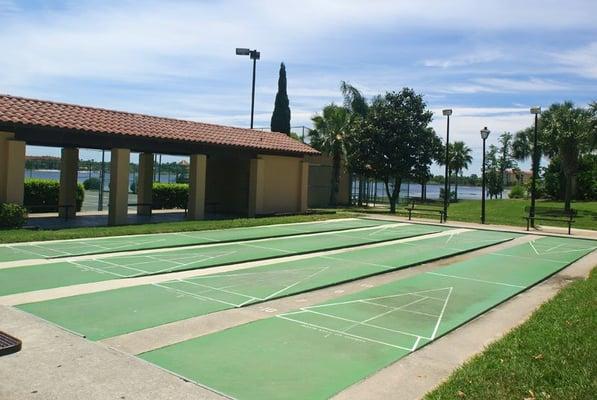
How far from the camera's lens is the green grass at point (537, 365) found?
15.9ft

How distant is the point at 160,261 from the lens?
467 inches

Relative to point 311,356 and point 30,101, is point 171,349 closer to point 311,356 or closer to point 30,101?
point 311,356

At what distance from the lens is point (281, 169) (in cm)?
2750

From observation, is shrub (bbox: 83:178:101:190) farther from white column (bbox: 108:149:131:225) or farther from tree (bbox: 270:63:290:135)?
white column (bbox: 108:149:131:225)

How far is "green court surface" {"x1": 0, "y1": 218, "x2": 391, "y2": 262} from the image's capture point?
1227 centimetres

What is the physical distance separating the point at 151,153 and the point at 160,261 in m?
14.1

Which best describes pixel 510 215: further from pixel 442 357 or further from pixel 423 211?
pixel 442 357

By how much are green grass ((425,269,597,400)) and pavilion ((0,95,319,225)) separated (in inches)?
598

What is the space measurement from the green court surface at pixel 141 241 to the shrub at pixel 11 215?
8.85ft

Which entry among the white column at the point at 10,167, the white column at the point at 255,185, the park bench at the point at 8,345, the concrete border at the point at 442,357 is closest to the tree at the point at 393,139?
the white column at the point at 255,185

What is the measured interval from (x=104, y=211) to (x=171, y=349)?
2057 centimetres

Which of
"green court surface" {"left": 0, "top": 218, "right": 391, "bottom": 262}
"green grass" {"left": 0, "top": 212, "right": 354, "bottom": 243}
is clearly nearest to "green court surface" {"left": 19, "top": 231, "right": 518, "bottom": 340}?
"green court surface" {"left": 0, "top": 218, "right": 391, "bottom": 262}

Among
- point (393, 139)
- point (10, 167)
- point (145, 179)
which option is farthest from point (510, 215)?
point (10, 167)

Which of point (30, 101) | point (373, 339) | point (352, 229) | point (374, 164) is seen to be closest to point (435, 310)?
point (373, 339)
